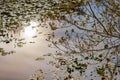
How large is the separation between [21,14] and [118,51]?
37.5 ft

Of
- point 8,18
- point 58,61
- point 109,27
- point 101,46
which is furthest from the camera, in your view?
point 8,18

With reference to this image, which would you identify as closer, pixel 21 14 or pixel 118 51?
pixel 118 51

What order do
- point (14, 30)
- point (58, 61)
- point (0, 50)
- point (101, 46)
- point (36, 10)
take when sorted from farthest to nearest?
point (36, 10)
point (14, 30)
point (0, 50)
point (58, 61)
point (101, 46)

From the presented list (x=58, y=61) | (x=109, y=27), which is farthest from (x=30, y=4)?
(x=109, y=27)

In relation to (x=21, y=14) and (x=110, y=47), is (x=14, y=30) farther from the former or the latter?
(x=110, y=47)

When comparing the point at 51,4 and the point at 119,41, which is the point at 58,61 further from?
the point at 51,4

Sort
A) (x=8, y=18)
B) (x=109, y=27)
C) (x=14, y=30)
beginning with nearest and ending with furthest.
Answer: (x=109, y=27) < (x=14, y=30) < (x=8, y=18)

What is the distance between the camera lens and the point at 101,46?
34.3ft

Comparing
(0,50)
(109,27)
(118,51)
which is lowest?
(0,50)

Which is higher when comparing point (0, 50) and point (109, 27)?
point (109, 27)

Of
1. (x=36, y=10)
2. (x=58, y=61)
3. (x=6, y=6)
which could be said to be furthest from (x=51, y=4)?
(x=58, y=61)

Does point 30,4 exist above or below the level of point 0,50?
above

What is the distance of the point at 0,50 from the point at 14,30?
7.57 ft

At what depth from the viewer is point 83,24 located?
1071 centimetres
